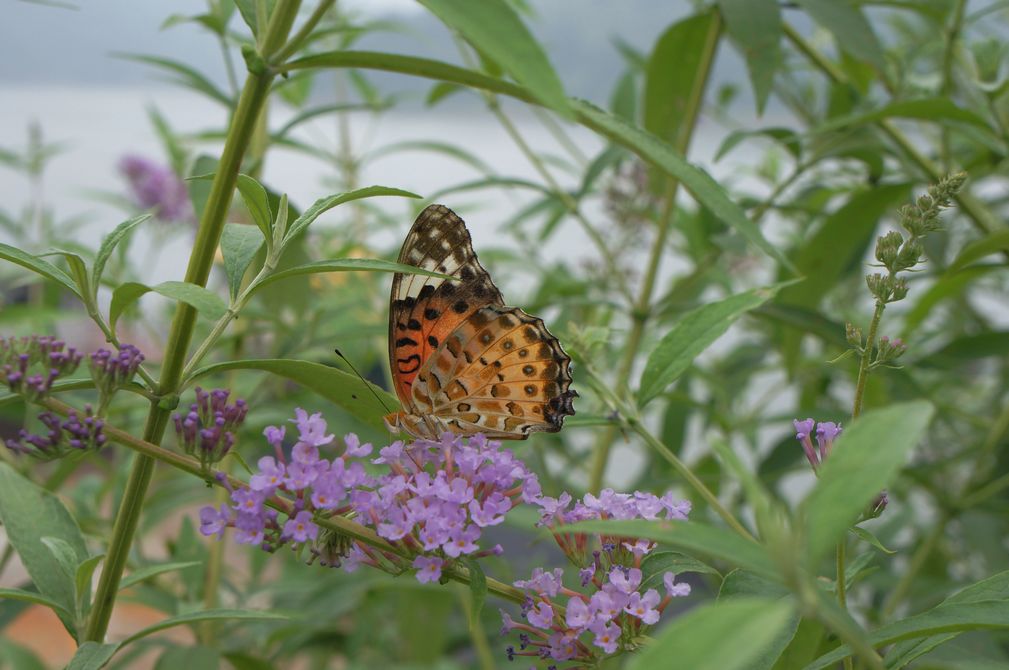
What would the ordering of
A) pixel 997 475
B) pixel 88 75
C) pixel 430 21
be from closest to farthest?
pixel 997 475 → pixel 430 21 → pixel 88 75

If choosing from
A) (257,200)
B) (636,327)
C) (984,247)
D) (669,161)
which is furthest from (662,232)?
(257,200)

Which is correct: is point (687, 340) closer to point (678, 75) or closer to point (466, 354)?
point (466, 354)

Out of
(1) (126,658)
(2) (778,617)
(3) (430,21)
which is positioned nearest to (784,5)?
(2) (778,617)

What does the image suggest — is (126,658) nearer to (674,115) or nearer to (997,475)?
(674,115)

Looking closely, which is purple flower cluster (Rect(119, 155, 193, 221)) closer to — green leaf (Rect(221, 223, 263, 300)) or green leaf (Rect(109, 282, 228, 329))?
green leaf (Rect(221, 223, 263, 300))

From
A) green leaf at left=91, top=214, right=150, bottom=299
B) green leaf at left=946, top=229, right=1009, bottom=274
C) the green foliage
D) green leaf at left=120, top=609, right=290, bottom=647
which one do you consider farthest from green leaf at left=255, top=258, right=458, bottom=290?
green leaf at left=946, top=229, right=1009, bottom=274

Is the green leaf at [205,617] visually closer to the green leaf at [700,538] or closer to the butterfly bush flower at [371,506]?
the butterfly bush flower at [371,506]

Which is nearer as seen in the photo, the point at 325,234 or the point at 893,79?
the point at 893,79
